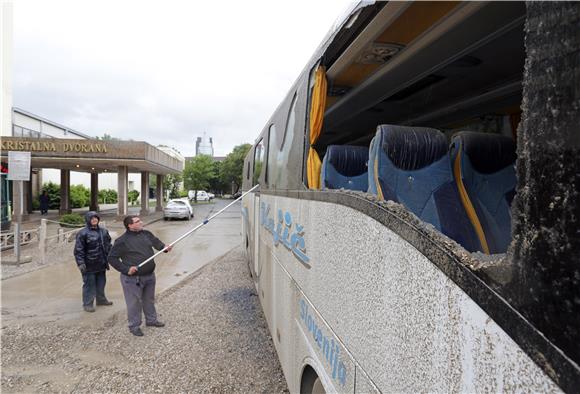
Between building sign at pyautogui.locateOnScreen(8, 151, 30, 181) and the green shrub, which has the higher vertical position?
building sign at pyautogui.locateOnScreen(8, 151, 30, 181)

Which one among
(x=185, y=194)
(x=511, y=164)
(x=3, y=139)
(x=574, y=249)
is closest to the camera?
(x=574, y=249)

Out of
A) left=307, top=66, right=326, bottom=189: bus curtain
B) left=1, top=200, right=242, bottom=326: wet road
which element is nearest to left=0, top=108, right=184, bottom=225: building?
left=1, top=200, right=242, bottom=326: wet road

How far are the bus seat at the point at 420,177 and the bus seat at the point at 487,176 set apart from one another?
16 centimetres

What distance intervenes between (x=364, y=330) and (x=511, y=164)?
181 cm

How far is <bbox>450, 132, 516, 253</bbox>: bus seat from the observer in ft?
7.77

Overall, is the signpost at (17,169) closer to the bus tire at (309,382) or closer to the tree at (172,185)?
the bus tire at (309,382)

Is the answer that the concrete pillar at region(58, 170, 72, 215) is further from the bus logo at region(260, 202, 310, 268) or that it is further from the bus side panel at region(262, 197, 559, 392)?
the bus side panel at region(262, 197, 559, 392)

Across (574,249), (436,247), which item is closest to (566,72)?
(574,249)

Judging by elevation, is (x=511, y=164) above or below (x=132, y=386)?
above

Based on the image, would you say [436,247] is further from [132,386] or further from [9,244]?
[9,244]

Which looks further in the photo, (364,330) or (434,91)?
(434,91)

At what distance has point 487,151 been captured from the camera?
8.20 feet

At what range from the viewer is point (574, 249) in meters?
0.70

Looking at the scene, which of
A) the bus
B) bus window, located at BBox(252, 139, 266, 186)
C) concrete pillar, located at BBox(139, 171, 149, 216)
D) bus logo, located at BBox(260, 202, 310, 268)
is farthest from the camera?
concrete pillar, located at BBox(139, 171, 149, 216)
